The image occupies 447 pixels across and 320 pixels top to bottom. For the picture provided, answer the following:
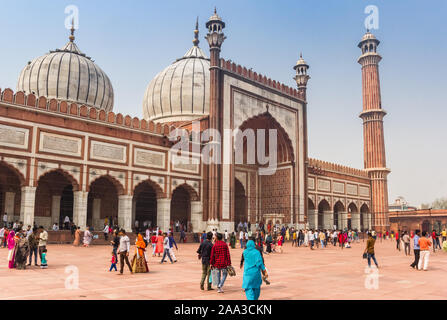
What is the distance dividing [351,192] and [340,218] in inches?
99.1

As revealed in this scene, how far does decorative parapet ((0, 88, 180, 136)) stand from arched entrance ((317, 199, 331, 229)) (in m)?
17.0

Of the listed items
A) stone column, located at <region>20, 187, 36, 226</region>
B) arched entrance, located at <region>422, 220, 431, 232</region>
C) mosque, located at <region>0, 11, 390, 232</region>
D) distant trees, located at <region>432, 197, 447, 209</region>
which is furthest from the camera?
distant trees, located at <region>432, 197, 447, 209</region>

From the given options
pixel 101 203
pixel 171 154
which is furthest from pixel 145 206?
pixel 171 154

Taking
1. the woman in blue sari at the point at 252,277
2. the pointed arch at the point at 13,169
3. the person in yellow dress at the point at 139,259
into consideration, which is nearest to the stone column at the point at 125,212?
the pointed arch at the point at 13,169

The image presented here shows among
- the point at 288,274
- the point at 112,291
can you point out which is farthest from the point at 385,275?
the point at 112,291

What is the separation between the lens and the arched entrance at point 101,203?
22562 millimetres

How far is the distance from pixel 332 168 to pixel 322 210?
3721mm

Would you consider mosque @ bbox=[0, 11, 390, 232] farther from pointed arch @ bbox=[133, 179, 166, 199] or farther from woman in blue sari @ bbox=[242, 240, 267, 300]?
woman in blue sari @ bbox=[242, 240, 267, 300]

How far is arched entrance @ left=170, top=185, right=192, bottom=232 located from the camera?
26062mm

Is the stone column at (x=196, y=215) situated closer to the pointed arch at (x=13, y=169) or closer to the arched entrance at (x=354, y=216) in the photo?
the pointed arch at (x=13, y=169)

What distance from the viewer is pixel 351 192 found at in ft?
121

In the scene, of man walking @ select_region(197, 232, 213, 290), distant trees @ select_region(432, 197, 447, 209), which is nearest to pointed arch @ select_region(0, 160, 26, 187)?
man walking @ select_region(197, 232, 213, 290)

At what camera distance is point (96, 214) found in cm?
2266

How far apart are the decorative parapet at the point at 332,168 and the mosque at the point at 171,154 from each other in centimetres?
10
